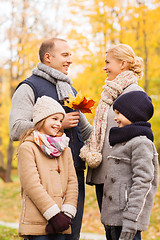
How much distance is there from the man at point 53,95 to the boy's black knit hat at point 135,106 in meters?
0.59

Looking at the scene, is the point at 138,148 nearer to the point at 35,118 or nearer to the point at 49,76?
the point at 35,118

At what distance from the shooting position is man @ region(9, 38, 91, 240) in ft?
11.1

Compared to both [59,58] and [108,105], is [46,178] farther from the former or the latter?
[59,58]

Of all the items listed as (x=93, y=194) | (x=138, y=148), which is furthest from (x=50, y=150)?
(x=93, y=194)

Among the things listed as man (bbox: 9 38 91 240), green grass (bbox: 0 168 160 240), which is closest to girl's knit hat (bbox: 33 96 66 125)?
man (bbox: 9 38 91 240)

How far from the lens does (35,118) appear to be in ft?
10.3

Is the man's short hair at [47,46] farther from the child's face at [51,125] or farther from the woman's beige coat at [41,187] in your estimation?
the woman's beige coat at [41,187]

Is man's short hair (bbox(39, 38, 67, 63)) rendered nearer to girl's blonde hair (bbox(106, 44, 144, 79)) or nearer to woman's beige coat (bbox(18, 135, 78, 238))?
girl's blonde hair (bbox(106, 44, 144, 79))

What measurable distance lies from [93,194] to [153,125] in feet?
11.4

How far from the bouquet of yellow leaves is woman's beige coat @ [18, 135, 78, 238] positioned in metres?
0.52

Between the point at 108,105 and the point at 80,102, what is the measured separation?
33 centimetres

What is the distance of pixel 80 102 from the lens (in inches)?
130

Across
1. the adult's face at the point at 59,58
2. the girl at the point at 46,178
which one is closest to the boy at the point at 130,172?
the girl at the point at 46,178

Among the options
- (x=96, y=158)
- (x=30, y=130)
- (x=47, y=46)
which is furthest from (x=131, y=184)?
(x=47, y=46)
